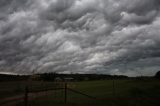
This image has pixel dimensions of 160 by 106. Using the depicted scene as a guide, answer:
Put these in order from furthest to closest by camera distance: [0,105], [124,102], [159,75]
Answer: [159,75]
[0,105]
[124,102]

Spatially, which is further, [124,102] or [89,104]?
[124,102]

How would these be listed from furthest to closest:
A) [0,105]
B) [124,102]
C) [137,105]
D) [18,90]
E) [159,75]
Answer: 1. [159,75]
2. [18,90]
3. [0,105]
4. [124,102]
5. [137,105]

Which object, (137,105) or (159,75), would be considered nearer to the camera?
(137,105)

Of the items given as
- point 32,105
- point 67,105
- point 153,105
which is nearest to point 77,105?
point 67,105

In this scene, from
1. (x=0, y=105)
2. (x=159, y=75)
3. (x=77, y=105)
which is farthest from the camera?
(x=159, y=75)

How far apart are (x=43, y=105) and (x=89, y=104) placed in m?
3.41

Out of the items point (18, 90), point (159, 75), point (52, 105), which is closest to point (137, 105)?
point (52, 105)

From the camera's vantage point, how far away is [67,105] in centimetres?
1780

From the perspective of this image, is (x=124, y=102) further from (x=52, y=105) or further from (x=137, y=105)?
(x=52, y=105)

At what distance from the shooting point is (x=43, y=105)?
1795 cm

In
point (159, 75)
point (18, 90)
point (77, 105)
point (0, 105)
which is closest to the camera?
point (77, 105)

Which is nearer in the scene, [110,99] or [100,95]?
[110,99]

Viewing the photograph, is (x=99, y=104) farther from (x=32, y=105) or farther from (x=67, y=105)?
(x=32, y=105)

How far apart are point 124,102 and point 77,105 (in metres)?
5.03
